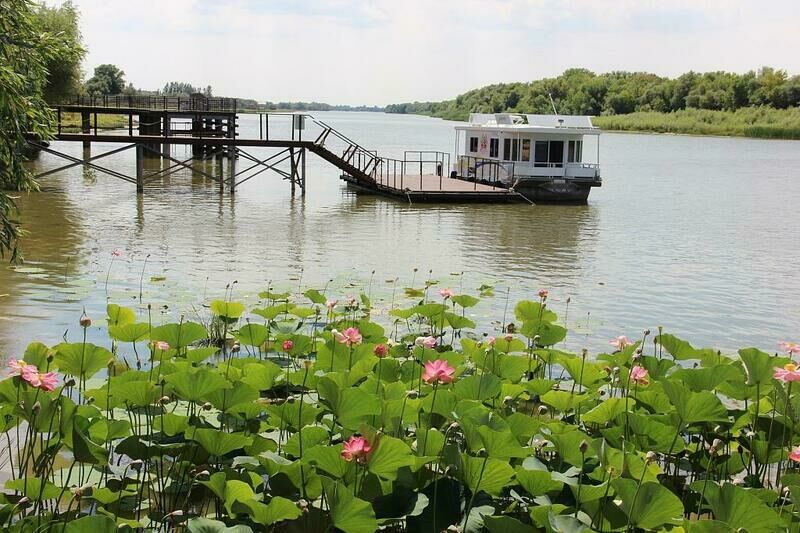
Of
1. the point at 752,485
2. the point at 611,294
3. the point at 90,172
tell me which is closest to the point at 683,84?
the point at 90,172

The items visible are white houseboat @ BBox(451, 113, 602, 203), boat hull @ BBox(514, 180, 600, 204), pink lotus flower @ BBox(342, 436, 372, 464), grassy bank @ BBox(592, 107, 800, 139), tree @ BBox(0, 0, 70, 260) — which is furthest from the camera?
grassy bank @ BBox(592, 107, 800, 139)

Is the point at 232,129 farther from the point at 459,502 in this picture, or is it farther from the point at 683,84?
the point at 683,84

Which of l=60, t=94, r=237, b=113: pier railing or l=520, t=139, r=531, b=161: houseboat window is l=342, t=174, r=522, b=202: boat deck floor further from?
l=60, t=94, r=237, b=113: pier railing

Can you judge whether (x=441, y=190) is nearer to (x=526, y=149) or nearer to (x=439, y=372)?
(x=526, y=149)

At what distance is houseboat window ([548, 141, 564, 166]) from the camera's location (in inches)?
1328

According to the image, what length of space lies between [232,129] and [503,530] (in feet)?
101

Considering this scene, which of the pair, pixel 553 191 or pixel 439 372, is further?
Result: pixel 553 191

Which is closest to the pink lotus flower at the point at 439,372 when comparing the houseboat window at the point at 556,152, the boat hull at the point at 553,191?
the boat hull at the point at 553,191

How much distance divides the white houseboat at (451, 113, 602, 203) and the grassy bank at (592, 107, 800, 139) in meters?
72.1

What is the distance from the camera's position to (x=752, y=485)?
5.89 meters

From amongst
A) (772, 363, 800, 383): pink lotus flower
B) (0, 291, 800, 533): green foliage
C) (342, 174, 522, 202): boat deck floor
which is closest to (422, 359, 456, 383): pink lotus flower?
(0, 291, 800, 533): green foliage

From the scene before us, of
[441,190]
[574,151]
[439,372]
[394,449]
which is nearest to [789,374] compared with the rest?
[439,372]

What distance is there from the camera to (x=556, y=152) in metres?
33.9

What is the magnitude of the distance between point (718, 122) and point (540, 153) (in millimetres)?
83400
